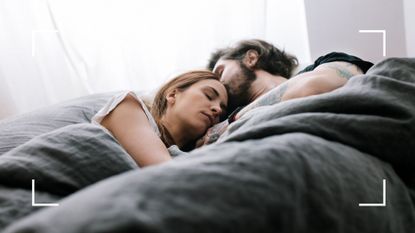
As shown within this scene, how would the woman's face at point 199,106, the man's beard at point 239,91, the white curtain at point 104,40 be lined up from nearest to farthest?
1. the woman's face at point 199,106
2. the man's beard at point 239,91
3. the white curtain at point 104,40

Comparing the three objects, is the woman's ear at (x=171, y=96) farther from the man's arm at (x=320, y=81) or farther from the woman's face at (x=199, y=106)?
the man's arm at (x=320, y=81)

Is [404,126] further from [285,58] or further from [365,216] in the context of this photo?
[285,58]

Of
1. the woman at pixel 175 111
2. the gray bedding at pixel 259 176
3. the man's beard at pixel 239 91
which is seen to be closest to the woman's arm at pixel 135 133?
the woman at pixel 175 111

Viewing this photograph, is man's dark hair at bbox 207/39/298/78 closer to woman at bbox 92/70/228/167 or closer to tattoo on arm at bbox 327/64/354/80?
woman at bbox 92/70/228/167

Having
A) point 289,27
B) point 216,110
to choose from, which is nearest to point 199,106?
point 216,110

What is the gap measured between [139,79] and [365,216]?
1.50 metres

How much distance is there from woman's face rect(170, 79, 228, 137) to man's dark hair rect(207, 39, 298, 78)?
0.82 ft

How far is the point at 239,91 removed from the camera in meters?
1.47

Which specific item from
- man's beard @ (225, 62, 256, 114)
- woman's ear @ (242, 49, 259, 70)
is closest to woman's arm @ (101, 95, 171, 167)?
man's beard @ (225, 62, 256, 114)

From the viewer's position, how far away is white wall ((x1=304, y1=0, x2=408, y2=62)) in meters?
1.74

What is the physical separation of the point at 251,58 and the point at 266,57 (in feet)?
0.16

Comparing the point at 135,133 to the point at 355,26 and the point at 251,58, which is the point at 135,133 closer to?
the point at 251,58

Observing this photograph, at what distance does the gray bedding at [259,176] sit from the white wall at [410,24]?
0.96 meters

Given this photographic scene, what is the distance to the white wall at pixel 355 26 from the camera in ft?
5.72
